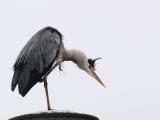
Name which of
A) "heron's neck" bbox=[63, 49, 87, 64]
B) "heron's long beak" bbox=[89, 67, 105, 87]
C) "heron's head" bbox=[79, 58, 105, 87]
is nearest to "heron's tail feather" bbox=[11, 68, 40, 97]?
"heron's neck" bbox=[63, 49, 87, 64]

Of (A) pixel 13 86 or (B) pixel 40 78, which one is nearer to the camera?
(A) pixel 13 86

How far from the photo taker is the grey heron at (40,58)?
7.46 m

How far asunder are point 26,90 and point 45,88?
1024 mm

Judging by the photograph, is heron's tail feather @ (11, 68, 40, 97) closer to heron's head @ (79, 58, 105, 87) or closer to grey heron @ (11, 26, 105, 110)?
grey heron @ (11, 26, 105, 110)

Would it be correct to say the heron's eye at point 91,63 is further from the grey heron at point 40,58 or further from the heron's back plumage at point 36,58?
the heron's back plumage at point 36,58

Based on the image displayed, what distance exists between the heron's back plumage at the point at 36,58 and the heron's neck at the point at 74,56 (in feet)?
1.63

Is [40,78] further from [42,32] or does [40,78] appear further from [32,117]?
[32,117]

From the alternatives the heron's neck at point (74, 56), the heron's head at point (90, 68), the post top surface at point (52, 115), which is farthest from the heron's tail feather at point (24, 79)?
the heron's head at point (90, 68)

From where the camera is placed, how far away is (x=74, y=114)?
5629 mm

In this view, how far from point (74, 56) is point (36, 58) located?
1609mm

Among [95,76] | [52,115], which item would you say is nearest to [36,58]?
[95,76]

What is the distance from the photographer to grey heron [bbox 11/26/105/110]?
24.5 ft

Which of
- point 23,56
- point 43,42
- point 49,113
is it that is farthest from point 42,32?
point 49,113

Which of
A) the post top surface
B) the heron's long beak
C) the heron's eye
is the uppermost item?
the post top surface
